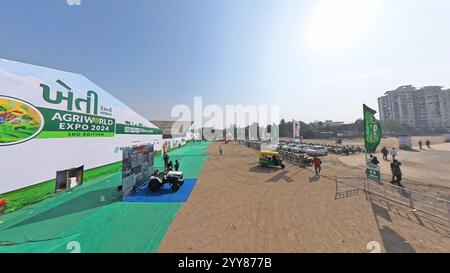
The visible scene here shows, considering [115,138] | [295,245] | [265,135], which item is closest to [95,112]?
[115,138]

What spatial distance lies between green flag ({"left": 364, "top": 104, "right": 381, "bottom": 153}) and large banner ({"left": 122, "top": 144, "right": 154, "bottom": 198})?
1318 cm

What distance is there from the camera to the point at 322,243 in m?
4.64

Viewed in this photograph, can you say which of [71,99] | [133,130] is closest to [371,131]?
[71,99]

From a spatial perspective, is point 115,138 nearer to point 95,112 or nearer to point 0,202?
point 95,112

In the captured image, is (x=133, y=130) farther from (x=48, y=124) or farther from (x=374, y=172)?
(x=374, y=172)

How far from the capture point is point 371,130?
30.1ft

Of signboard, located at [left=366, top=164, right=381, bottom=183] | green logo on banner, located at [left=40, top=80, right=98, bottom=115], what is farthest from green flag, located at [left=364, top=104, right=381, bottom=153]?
green logo on banner, located at [left=40, top=80, right=98, bottom=115]

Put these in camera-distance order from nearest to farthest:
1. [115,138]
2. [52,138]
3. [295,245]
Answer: [295,245]
[52,138]
[115,138]

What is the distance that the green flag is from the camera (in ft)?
29.5

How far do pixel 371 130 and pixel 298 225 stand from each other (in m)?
7.53

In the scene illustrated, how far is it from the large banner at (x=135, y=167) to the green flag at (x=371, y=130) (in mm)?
13175

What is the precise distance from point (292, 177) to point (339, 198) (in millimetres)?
4404

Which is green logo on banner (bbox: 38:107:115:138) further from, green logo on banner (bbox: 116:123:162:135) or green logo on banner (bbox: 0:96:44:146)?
green logo on banner (bbox: 116:123:162:135)

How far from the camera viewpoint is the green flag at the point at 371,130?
898 centimetres
